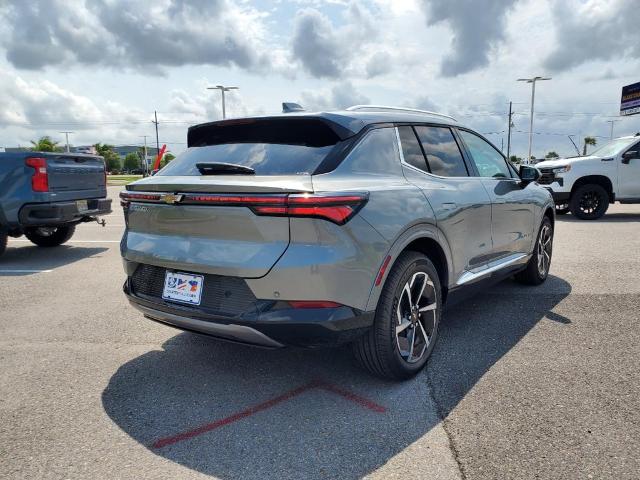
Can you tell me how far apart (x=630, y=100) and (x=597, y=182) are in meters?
33.6

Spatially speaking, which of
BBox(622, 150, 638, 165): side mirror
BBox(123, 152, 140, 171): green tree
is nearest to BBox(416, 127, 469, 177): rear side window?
BBox(622, 150, 638, 165): side mirror

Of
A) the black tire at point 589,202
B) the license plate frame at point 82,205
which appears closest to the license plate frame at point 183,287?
the license plate frame at point 82,205

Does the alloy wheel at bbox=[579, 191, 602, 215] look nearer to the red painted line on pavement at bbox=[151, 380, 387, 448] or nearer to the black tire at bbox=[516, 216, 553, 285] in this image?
the black tire at bbox=[516, 216, 553, 285]

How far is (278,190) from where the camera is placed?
2.53 meters

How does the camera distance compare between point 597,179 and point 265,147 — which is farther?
point 597,179

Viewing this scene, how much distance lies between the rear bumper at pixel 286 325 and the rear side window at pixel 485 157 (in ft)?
7.14

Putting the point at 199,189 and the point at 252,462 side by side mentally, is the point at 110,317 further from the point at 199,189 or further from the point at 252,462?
the point at 252,462

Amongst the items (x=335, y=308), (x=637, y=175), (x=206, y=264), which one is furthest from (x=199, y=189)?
(x=637, y=175)

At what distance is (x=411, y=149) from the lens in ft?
11.3

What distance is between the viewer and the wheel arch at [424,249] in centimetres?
282

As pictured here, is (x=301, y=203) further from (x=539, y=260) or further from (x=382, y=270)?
(x=539, y=260)

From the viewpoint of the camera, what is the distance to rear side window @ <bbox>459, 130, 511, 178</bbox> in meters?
4.30

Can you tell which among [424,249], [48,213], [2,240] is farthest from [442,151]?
[2,240]

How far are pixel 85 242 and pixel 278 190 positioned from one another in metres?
7.86
